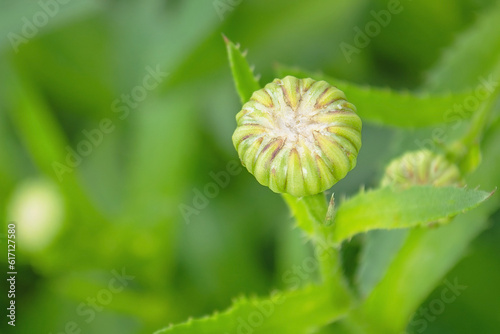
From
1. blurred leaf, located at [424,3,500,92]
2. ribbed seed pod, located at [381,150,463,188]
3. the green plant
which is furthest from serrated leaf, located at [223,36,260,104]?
blurred leaf, located at [424,3,500,92]

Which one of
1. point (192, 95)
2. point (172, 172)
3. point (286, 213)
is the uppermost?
point (192, 95)

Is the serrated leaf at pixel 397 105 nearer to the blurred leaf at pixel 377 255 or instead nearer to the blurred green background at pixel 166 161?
the blurred leaf at pixel 377 255

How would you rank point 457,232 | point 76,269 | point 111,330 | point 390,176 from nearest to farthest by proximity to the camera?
point 390,176, point 457,232, point 76,269, point 111,330

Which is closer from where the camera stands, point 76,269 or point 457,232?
point 457,232

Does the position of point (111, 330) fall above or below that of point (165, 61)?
below

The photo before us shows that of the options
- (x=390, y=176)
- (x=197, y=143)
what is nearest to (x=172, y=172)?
(x=197, y=143)

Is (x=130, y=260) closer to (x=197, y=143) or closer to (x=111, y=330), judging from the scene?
(x=111, y=330)

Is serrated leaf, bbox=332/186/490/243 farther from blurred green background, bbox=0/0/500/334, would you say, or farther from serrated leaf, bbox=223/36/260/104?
blurred green background, bbox=0/0/500/334

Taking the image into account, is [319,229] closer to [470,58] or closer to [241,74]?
[241,74]

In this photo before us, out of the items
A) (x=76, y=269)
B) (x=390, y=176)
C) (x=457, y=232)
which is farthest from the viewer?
(x=76, y=269)
